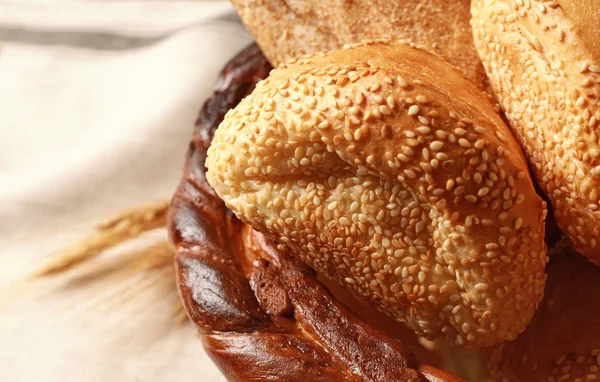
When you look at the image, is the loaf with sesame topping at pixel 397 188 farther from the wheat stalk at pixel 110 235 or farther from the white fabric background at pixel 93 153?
the wheat stalk at pixel 110 235

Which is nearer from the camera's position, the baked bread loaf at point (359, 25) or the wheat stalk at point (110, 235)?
the baked bread loaf at point (359, 25)

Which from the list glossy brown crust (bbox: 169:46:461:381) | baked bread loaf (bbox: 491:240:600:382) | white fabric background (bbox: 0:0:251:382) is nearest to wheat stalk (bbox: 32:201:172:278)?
white fabric background (bbox: 0:0:251:382)

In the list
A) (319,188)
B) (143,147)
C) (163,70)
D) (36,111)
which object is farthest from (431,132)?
(36,111)

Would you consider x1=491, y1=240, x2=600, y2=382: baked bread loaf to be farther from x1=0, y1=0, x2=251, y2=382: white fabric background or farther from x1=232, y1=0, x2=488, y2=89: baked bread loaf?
x1=0, y1=0, x2=251, y2=382: white fabric background

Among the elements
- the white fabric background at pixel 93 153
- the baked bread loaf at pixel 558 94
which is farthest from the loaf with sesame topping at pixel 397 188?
the white fabric background at pixel 93 153

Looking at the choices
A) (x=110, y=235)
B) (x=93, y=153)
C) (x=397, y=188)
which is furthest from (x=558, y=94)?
(x=93, y=153)

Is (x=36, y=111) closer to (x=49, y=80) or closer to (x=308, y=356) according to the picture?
(x=49, y=80)
